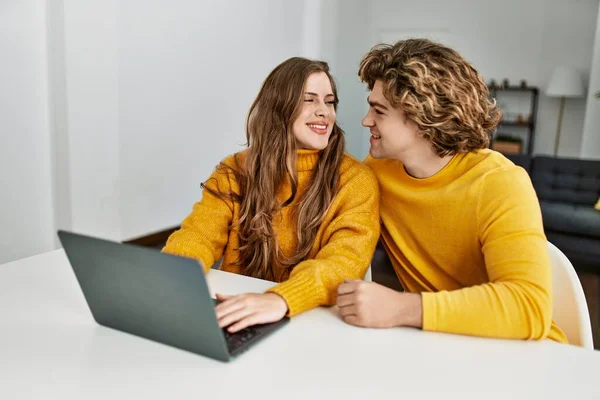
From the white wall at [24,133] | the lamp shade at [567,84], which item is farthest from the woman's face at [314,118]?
the lamp shade at [567,84]

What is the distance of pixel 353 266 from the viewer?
1.31 m

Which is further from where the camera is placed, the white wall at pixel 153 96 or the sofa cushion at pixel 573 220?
the sofa cushion at pixel 573 220

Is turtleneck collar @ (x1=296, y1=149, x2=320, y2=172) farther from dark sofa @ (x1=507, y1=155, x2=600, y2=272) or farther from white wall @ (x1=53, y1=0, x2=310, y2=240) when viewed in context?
dark sofa @ (x1=507, y1=155, x2=600, y2=272)

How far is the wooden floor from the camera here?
9.74ft

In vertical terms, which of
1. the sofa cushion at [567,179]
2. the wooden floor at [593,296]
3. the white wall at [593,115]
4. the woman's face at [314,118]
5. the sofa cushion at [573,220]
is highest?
the woman's face at [314,118]

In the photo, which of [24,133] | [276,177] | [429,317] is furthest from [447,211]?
[24,133]

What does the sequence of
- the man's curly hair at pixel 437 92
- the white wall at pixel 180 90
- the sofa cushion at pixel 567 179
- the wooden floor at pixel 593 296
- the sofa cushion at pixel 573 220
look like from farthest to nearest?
the sofa cushion at pixel 567 179 < the sofa cushion at pixel 573 220 < the white wall at pixel 180 90 < the wooden floor at pixel 593 296 < the man's curly hair at pixel 437 92

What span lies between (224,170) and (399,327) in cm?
73

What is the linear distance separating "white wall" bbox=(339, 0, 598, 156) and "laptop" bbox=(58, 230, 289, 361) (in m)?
5.94

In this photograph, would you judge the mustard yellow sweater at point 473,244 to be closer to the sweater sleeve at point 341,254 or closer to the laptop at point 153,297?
the sweater sleeve at point 341,254

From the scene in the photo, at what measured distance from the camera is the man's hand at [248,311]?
1.02m

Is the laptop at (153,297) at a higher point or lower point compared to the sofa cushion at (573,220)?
higher

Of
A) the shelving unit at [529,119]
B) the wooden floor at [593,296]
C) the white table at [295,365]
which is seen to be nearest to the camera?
the white table at [295,365]

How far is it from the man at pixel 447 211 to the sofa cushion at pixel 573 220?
3128 millimetres
